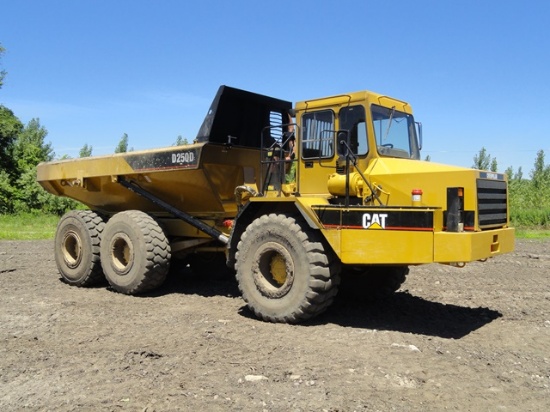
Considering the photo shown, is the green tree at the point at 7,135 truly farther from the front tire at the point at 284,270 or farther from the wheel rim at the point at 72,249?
the front tire at the point at 284,270

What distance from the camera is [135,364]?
5066 millimetres

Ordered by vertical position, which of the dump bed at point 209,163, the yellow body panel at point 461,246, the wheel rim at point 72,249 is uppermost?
the dump bed at point 209,163

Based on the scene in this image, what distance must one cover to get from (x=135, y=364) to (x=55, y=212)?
34.7m

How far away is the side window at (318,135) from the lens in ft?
22.6

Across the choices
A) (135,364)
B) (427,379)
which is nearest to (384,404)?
(427,379)

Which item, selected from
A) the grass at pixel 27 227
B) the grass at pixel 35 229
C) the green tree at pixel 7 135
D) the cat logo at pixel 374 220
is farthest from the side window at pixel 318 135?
the green tree at pixel 7 135

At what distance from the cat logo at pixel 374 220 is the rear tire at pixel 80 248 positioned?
5.21 m

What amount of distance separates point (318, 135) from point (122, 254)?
3998 millimetres

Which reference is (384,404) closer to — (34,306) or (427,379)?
(427,379)

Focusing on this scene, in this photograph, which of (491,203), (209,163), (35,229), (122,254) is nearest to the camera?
(491,203)

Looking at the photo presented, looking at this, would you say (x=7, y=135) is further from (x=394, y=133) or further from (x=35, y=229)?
(x=394, y=133)

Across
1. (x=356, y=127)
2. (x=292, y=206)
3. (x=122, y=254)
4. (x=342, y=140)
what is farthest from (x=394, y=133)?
(x=122, y=254)

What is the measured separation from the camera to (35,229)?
25516 millimetres

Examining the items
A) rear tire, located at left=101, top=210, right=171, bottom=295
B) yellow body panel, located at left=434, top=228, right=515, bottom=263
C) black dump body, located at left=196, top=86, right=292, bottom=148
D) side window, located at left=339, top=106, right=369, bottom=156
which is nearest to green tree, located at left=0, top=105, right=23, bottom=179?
rear tire, located at left=101, top=210, right=171, bottom=295
